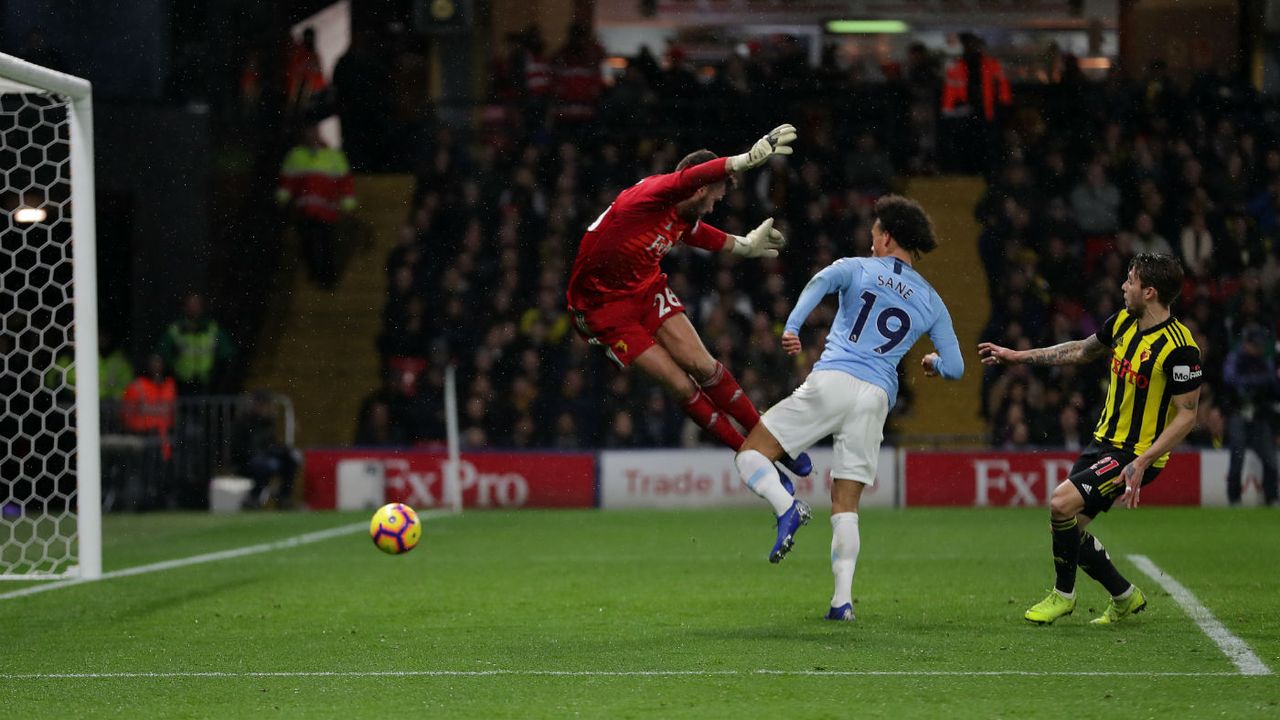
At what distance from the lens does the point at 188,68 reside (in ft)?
72.9

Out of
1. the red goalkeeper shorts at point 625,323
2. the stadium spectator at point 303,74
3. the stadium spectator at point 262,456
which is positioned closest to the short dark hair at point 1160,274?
the red goalkeeper shorts at point 625,323

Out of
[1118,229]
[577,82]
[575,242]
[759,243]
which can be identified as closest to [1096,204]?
[1118,229]

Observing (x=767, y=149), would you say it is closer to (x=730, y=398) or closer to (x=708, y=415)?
(x=730, y=398)

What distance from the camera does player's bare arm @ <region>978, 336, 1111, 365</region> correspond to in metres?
8.34

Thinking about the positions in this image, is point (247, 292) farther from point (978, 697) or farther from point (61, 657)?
point (978, 697)

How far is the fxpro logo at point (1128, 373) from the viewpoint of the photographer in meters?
8.08

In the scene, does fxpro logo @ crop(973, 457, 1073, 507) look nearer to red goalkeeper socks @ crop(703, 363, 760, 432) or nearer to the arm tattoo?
red goalkeeper socks @ crop(703, 363, 760, 432)

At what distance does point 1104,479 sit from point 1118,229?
14.6 meters

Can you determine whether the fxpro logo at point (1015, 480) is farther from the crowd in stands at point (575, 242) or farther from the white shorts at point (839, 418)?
the white shorts at point (839, 418)

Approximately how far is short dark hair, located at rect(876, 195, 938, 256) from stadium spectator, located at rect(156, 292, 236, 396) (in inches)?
535

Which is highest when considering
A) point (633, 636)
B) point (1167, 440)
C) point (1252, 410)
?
point (1167, 440)

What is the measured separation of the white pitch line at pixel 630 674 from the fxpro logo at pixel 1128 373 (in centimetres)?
177

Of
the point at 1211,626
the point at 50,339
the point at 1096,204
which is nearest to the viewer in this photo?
the point at 1211,626

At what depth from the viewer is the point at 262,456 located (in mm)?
19328
